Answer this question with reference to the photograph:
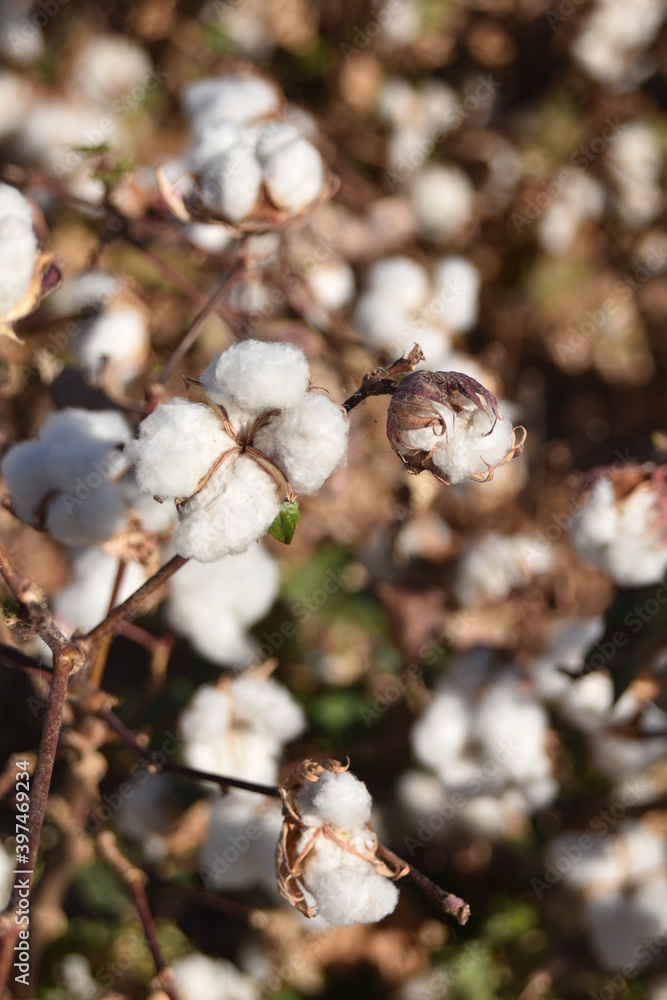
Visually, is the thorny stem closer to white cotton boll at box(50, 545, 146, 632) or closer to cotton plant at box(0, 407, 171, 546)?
cotton plant at box(0, 407, 171, 546)

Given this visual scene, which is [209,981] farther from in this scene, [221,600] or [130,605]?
[130,605]

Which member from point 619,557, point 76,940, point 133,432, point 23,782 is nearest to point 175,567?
point 133,432

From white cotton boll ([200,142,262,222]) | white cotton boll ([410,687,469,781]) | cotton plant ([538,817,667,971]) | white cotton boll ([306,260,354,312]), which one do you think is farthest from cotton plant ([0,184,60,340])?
cotton plant ([538,817,667,971])

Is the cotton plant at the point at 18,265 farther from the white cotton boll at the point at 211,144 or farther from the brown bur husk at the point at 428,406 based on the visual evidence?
the brown bur husk at the point at 428,406

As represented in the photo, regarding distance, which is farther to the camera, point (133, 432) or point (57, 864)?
point (57, 864)

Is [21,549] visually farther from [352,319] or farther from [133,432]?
[352,319]
